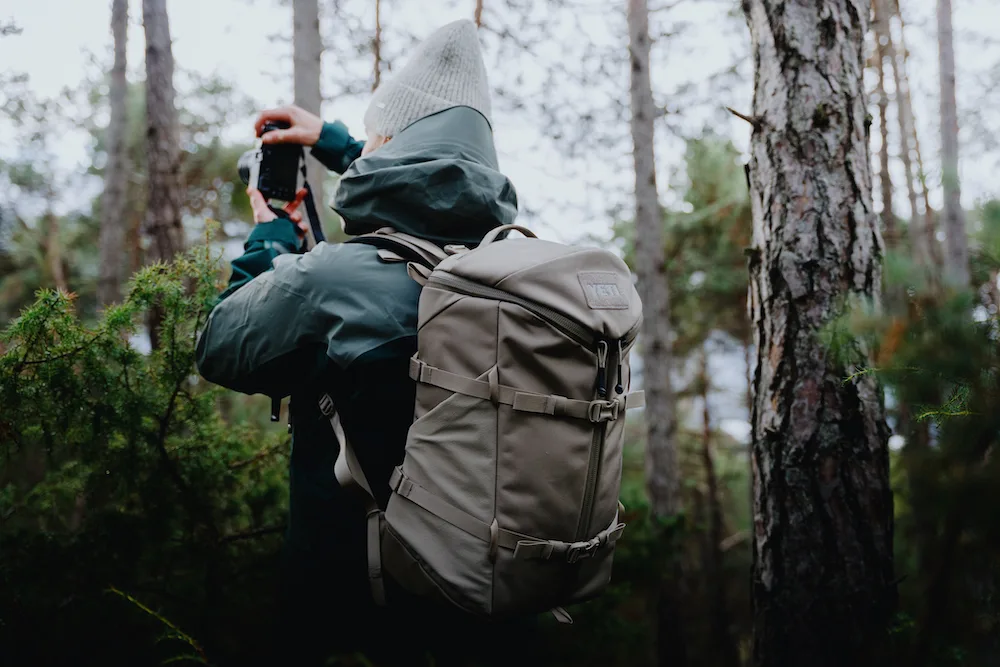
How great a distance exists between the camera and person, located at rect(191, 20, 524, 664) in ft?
5.51

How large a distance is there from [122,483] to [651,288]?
4723 millimetres

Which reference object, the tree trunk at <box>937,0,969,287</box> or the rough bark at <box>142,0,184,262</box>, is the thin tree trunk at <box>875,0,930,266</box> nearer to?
the tree trunk at <box>937,0,969,287</box>

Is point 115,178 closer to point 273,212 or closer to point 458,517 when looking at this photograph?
point 273,212

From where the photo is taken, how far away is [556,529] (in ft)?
5.18

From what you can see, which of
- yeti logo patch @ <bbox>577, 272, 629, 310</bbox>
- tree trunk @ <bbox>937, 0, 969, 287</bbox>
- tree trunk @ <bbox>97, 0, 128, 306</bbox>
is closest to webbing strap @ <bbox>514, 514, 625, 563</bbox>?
yeti logo patch @ <bbox>577, 272, 629, 310</bbox>

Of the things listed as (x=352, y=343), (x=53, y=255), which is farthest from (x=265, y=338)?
(x=53, y=255)

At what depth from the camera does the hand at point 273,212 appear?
212cm

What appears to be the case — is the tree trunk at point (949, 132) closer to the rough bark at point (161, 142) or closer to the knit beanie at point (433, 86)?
the knit beanie at point (433, 86)

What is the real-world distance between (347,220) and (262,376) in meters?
0.53

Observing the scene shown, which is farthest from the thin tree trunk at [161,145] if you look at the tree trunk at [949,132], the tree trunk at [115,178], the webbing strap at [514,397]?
the tree trunk at [949,132]

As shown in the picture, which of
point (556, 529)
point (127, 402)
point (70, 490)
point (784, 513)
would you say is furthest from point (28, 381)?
point (784, 513)

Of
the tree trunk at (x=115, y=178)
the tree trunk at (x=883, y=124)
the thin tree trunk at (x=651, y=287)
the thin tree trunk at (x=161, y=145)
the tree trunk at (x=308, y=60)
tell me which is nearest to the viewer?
the thin tree trunk at (x=161, y=145)

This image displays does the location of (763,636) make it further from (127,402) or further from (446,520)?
(127,402)

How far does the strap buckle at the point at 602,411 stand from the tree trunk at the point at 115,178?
6.98 m
